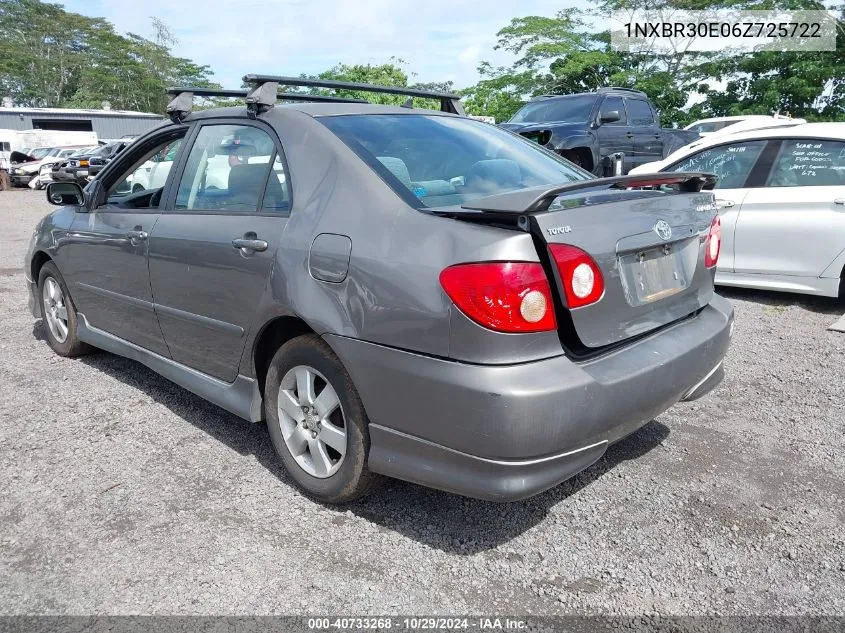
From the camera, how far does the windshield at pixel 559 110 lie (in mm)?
10508

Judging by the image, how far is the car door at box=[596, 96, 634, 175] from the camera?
33.7 feet

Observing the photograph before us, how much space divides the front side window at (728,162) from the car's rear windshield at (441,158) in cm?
340

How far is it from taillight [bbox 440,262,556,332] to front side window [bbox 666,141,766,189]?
4.59 meters

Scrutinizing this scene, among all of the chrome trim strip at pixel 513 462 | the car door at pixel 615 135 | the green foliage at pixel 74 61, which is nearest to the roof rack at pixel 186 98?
the chrome trim strip at pixel 513 462

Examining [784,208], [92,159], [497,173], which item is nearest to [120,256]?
[497,173]

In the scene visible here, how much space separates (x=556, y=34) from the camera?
29062 millimetres

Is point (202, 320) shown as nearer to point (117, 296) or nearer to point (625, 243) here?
point (117, 296)

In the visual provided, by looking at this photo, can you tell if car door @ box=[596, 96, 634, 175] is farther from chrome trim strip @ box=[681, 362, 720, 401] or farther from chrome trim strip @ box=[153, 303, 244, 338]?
chrome trim strip @ box=[153, 303, 244, 338]

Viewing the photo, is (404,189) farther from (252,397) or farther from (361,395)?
(252,397)

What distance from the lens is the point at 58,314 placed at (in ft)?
15.5

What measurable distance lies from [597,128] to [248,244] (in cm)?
845

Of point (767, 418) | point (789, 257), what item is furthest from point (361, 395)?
point (789, 257)

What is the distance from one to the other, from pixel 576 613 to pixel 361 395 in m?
1.01

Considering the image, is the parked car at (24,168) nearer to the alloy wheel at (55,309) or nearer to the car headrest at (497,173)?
the alloy wheel at (55,309)
